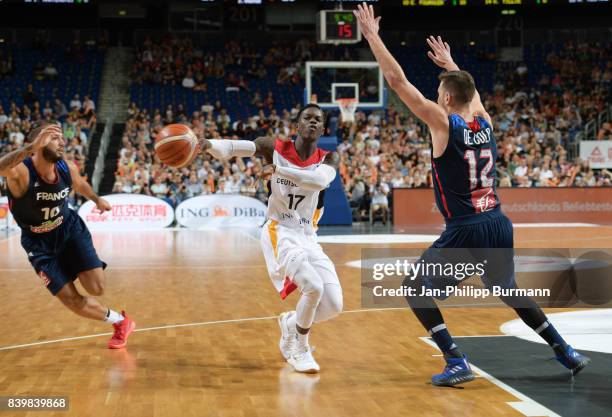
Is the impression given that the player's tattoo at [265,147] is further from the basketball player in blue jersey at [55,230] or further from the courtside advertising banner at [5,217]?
the courtside advertising banner at [5,217]

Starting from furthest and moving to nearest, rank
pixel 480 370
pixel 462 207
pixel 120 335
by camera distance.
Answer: pixel 120 335, pixel 480 370, pixel 462 207

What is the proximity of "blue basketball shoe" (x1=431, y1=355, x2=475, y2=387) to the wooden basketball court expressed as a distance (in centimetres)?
6

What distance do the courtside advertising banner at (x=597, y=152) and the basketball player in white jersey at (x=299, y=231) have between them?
23463 millimetres

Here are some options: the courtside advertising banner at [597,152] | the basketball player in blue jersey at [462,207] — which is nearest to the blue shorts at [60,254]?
the basketball player in blue jersey at [462,207]

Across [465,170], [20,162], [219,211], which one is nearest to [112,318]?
[20,162]

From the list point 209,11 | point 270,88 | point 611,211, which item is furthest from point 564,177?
point 209,11

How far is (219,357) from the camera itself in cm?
649

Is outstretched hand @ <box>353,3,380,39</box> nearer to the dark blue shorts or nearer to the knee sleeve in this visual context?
the dark blue shorts

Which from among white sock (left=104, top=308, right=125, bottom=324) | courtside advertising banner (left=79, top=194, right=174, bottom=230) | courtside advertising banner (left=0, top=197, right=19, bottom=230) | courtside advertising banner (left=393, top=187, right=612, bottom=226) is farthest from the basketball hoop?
white sock (left=104, top=308, right=125, bottom=324)

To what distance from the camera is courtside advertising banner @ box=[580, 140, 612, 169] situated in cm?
2786

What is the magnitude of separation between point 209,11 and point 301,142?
29.9 meters

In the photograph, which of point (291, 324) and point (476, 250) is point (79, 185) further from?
point (476, 250)

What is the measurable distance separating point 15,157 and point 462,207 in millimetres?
3261

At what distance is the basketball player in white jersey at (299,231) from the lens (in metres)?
6.06
